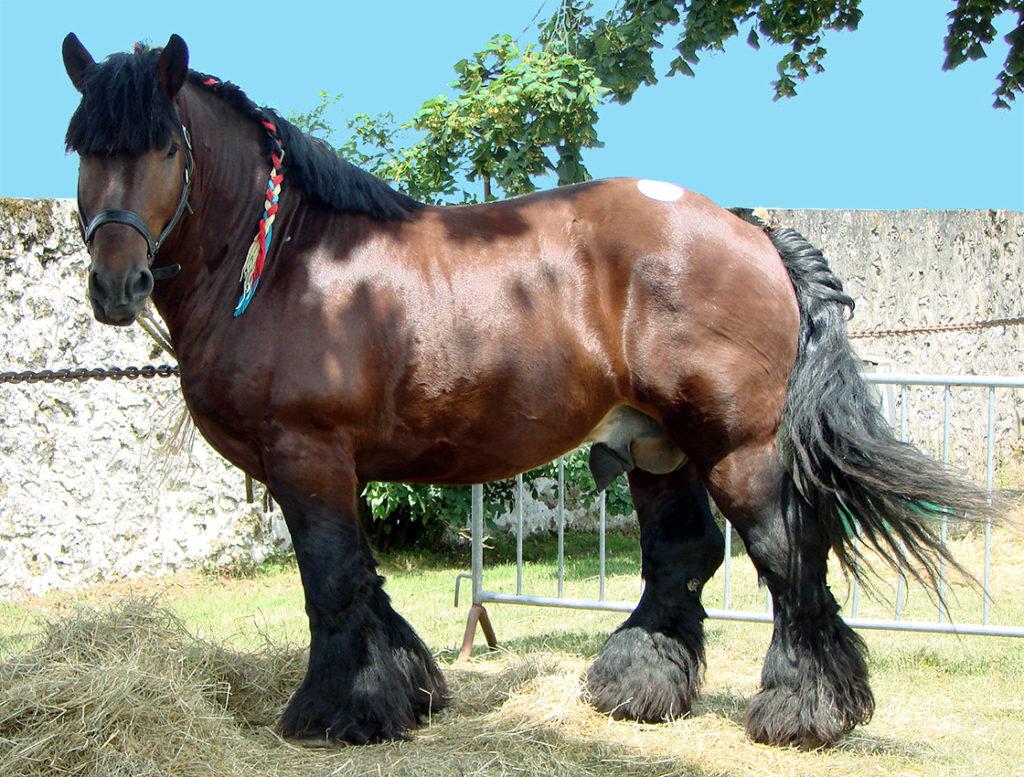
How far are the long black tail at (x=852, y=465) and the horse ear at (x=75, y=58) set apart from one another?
8.48 feet

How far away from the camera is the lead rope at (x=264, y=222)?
340 centimetres

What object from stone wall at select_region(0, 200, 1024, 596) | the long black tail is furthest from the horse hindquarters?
stone wall at select_region(0, 200, 1024, 596)

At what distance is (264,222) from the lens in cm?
348

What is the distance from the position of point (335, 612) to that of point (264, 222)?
1338mm

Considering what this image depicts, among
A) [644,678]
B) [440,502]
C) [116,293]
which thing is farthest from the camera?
[440,502]

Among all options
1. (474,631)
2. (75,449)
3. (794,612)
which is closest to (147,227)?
(794,612)

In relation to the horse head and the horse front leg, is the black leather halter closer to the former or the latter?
the horse head

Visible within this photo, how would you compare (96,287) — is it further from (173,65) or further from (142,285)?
(173,65)

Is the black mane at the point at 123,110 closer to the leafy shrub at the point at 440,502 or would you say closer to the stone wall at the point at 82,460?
the stone wall at the point at 82,460

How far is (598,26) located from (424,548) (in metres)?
4.21

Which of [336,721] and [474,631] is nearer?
[336,721]

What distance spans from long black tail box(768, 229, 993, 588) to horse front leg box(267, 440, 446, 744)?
1497 millimetres

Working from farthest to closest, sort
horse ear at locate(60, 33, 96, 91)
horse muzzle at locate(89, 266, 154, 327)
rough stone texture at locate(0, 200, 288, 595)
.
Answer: rough stone texture at locate(0, 200, 288, 595) → horse ear at locate(60, 33, 96, 91) → horse muzzle at locate(89, 266, 154, 327)

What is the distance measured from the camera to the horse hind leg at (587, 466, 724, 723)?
3947 millimetres
